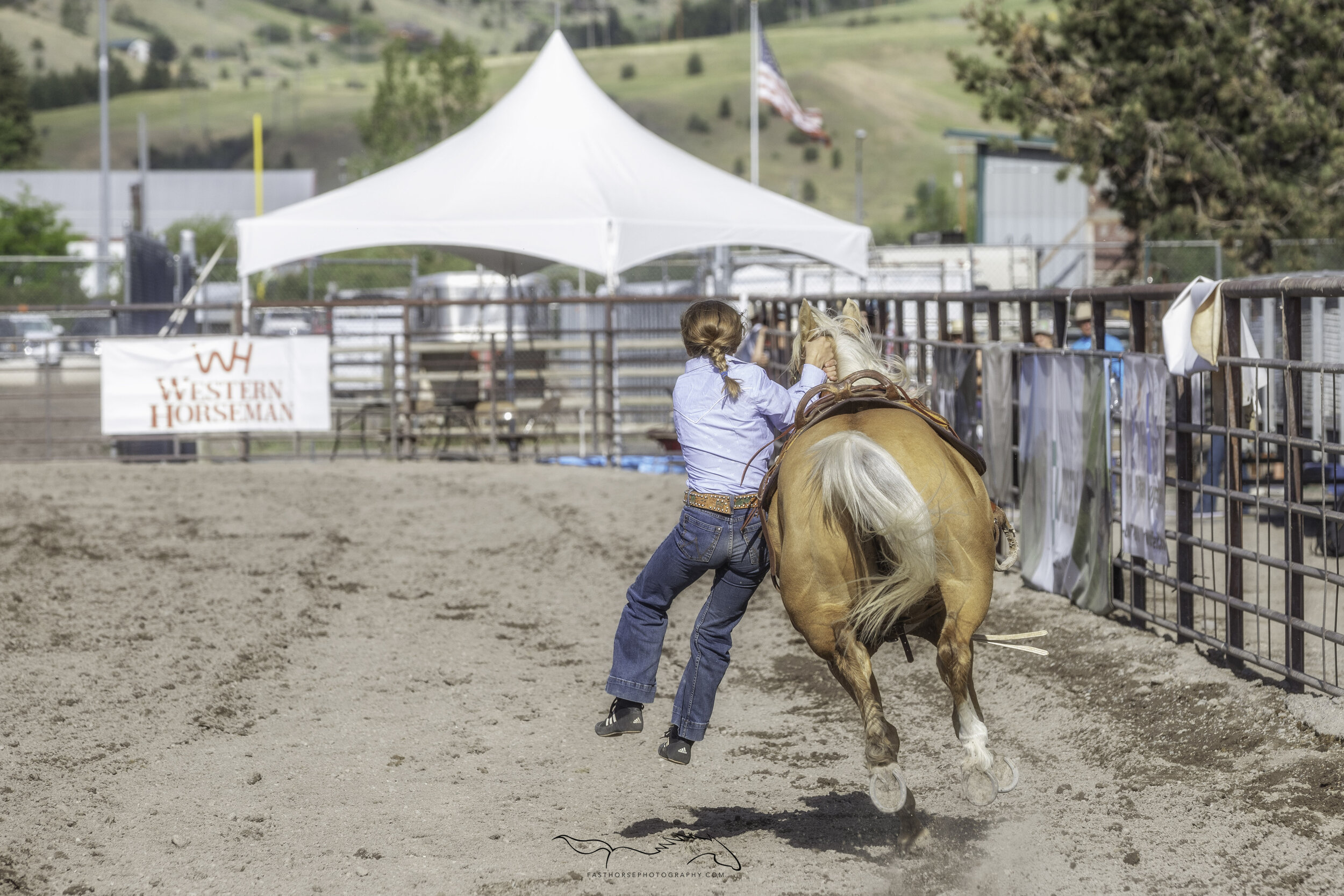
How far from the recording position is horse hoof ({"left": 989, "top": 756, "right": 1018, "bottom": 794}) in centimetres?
385

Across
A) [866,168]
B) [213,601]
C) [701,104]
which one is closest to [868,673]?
[213,601]

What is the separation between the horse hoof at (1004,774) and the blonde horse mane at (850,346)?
4.12 feet

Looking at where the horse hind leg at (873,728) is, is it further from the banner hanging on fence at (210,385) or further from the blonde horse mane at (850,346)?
the banner hanging on fence at (210,385)

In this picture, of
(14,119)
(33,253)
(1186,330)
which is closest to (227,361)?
(1186,330)

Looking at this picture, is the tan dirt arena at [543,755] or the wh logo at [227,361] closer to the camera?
the tan dirt arena at [543,755]

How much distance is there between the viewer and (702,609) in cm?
458

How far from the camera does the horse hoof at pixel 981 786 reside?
149 inches

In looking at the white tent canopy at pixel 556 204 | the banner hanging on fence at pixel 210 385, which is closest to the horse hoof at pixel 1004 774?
the white tent canopy at pixel 556 204

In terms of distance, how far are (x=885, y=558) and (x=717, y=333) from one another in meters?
0.98

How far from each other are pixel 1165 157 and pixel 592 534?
13727mm

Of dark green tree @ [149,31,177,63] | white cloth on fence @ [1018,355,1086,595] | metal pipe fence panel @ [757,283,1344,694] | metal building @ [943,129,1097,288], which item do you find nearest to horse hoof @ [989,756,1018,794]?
metal pipe fence panel @ [757,283,1344,694]

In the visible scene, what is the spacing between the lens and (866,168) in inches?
5037

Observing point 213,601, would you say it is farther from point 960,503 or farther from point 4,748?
point 960,503

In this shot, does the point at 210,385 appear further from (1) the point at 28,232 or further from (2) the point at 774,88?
(1) the point at 28,232
